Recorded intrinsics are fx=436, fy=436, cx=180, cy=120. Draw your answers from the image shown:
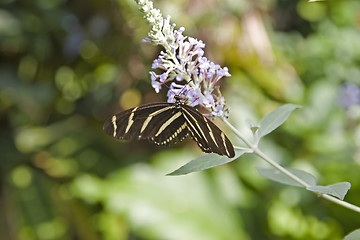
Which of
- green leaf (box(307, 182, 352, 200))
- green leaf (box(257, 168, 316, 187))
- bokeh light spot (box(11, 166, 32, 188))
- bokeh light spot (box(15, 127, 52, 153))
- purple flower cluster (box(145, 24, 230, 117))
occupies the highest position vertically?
purple flower cluster (box(145, 24, 230, 117))

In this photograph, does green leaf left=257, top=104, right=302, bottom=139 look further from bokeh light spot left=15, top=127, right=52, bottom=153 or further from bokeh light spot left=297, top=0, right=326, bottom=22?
bokeh light spot left=297, top=0, right=326, bottom=22

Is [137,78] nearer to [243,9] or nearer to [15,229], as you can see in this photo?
[243,9]

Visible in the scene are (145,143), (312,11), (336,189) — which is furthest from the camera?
(312,11)

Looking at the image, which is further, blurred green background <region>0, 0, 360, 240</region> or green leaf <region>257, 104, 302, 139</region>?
blurred green background <region>0, 0, 360, 240</region>

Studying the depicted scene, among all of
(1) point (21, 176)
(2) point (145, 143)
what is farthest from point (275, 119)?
(1) point (21, 176)

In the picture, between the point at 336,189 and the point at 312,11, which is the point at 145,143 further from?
the point at 336,189

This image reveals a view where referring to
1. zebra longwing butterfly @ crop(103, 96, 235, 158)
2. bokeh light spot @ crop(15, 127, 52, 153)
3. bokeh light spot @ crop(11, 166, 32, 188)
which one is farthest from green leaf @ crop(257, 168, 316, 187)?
bokeh light spot @ crop(15, 127, 52, 153)

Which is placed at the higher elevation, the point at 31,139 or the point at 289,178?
the point at 289,178
